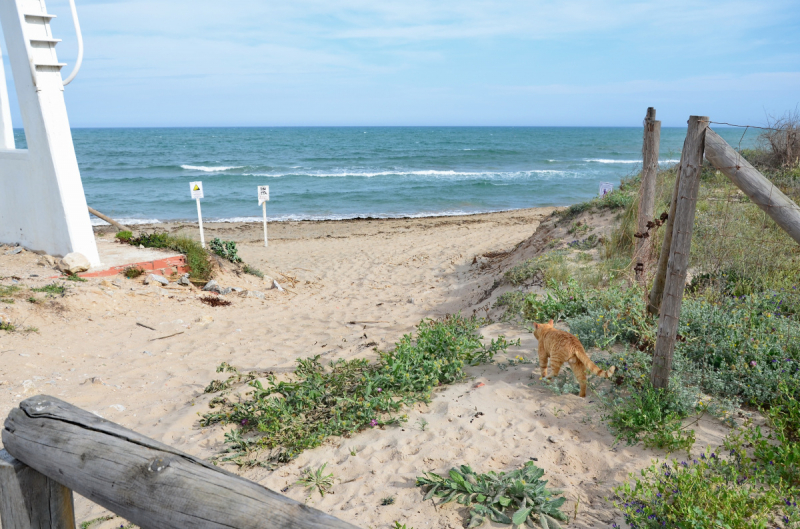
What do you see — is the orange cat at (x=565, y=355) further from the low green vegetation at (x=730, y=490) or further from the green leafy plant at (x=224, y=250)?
the green leafy plant at (x=224, y=250)

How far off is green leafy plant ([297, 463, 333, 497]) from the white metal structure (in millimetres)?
6413

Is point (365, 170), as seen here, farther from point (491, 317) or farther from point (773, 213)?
point (773, 213)

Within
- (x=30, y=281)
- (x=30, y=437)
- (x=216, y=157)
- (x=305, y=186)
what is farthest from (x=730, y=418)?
(x=216, y=157)

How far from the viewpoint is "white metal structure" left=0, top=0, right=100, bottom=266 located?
281 inches

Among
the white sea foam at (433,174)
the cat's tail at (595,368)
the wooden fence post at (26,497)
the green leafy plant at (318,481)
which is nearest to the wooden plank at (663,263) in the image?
the cat's tail at (595,368)

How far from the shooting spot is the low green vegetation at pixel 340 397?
3779 mm

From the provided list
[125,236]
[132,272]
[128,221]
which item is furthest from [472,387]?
[128,221]

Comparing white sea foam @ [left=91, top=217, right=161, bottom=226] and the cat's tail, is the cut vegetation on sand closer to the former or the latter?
the cat's tail

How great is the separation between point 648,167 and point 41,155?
27.1ft

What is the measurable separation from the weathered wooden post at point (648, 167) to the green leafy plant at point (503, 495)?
11.1 feet

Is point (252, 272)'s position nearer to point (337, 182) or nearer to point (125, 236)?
point (125, 236)

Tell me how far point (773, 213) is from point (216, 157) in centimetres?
4659

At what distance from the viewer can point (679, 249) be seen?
3590 millimetres

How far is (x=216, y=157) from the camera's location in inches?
1767
